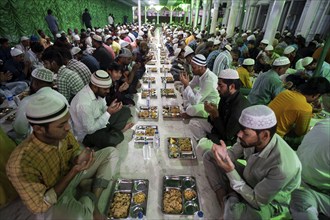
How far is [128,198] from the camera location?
2344 mm

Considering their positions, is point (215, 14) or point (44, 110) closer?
point (44, 110)

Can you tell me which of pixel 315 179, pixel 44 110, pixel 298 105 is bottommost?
pixel 315 179

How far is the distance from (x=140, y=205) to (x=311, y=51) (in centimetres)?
828

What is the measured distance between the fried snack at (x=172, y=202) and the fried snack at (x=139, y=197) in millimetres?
266

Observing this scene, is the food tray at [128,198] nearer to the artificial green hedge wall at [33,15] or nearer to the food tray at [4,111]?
the food tray at [4,111]

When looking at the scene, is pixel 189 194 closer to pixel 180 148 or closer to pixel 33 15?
pixel 180 148

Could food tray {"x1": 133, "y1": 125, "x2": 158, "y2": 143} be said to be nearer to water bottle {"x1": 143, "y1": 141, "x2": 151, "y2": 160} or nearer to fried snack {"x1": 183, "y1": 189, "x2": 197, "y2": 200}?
water bottle {"x1": 143, "y1": 141, "x2": 151, "y2": 160}

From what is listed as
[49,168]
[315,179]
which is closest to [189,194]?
[315,179]

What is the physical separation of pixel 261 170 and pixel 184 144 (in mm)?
1528

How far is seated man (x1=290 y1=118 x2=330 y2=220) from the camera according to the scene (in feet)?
6.44

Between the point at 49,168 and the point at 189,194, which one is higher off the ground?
the point at 49,168

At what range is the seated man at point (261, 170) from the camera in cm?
177

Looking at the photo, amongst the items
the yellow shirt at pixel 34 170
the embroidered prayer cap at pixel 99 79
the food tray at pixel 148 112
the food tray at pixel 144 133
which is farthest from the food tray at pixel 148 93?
the yellow shirt at pixel 34 170

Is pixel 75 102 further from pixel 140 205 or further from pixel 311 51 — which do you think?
pixel 311 51
